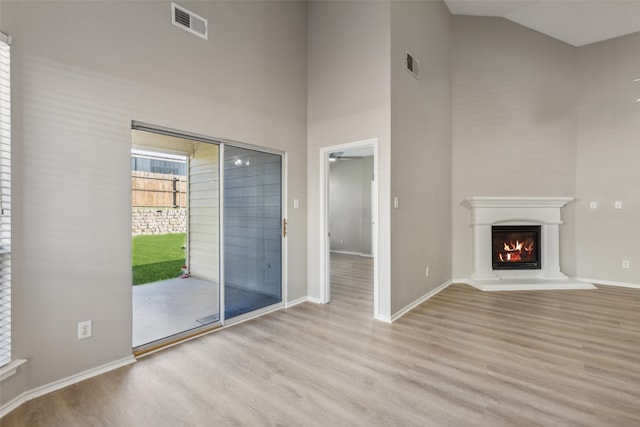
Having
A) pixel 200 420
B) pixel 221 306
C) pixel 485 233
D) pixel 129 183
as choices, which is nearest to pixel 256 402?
pixel 200 420

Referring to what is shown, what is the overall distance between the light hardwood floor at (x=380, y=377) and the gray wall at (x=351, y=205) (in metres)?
4.83

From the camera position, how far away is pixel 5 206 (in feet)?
6.28

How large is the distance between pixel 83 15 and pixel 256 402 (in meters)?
2.97

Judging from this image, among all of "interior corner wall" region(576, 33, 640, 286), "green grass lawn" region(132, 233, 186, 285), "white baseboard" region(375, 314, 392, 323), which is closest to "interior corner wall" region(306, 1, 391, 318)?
"white baseboard" region(375, 314, 392, 323)

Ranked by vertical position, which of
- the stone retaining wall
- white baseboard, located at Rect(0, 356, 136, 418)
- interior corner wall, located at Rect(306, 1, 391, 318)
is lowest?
white baseboard, located at Rect(0, 356, 136, 418)

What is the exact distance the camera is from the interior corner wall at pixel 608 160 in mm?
4742

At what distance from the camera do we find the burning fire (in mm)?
5281

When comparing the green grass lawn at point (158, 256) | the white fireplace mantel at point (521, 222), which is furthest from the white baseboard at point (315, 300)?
the green grass lawn at point (158, 256)

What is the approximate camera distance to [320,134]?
13.3ft

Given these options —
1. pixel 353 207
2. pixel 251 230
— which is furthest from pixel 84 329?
pixel 353 207

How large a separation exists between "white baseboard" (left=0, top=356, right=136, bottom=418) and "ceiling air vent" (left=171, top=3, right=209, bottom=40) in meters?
2.92

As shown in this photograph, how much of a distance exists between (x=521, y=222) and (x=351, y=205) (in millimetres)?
4270

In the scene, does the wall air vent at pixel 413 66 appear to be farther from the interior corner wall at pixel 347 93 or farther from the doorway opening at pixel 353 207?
the doorway opening at pixel 353 207

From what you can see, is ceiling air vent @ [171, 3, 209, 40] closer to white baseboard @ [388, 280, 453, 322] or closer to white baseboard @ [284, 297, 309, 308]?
white baseboard @ [284, 297, 309, 308]
